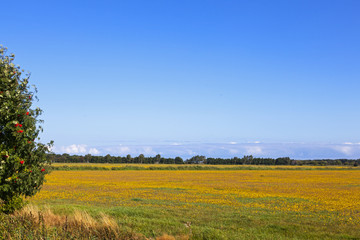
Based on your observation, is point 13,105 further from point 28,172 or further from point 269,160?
point 269,160

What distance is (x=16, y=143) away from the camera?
1101 cm

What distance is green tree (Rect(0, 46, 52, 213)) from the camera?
10516 millimetres

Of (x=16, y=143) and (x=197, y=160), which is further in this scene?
(x=197, y=160)

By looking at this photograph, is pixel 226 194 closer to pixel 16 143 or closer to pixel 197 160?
pixel 16 143

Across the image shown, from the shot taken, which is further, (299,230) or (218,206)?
(218,206)

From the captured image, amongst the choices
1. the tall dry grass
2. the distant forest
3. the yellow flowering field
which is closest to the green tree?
the tall dry grass

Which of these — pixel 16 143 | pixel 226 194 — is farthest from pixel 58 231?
pixel 226 194

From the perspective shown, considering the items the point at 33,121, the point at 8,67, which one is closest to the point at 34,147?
the point at 33,121

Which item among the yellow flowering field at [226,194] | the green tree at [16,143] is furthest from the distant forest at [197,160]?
the green tree at [16,143]

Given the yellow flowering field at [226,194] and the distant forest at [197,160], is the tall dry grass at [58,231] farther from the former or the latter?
the distant forest at [197,160]

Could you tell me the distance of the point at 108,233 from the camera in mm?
8859

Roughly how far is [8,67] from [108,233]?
6.75m

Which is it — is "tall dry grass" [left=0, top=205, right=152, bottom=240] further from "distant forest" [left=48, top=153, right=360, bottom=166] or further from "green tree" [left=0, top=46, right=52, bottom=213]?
"distant forest" [left=48, top=153, right=360, bottom=166]

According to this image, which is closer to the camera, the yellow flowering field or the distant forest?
the yellow flowering field
